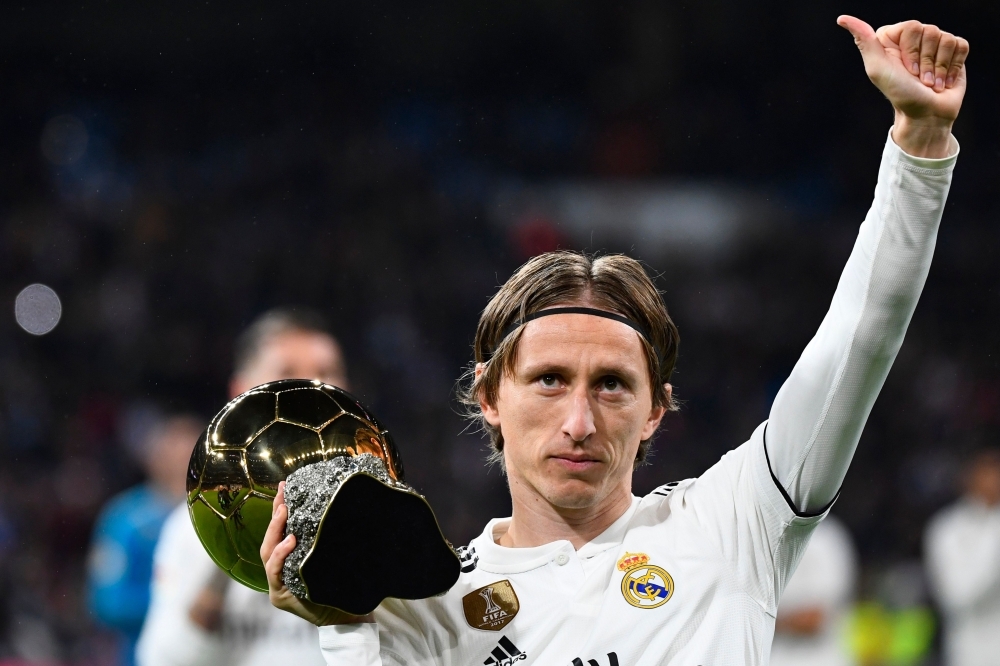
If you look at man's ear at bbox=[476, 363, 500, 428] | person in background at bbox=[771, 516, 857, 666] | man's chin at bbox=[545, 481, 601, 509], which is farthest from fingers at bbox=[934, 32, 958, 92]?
person in background at bbox=[771, 516, 857, 666]

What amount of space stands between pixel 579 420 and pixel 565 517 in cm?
30

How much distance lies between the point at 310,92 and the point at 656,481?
27.5 feet

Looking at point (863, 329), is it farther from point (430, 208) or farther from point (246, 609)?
point (430, 208)

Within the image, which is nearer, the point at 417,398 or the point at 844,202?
the point at 417,398

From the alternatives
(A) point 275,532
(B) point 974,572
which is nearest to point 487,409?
(A) point 275,532

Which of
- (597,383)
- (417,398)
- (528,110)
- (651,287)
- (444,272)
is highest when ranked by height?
(528,110)

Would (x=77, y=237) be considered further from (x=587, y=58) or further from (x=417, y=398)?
(x=587, y=58)

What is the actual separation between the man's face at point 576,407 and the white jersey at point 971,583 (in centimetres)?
580

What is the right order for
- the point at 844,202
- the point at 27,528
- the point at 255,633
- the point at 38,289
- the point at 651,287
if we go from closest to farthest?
the point at 651,287, the point at 255,633, the point at 27,528, the point at 38,289, the point at 844,202

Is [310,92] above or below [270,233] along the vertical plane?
above

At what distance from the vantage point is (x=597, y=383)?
2.20 m

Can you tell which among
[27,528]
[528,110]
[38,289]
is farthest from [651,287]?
[528,110]

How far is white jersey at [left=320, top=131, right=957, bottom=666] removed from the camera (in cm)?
187

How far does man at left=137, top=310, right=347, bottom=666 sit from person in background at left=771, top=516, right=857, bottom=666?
103 inches
